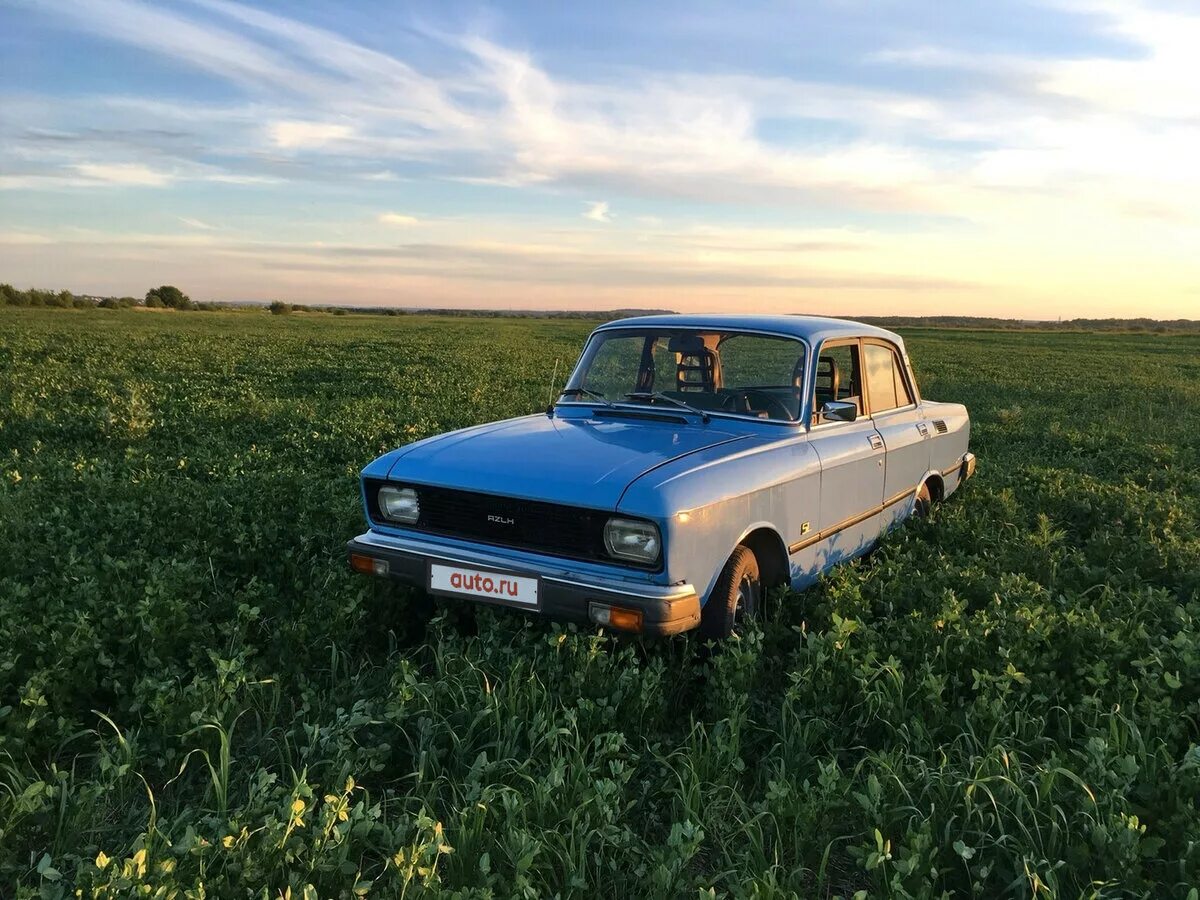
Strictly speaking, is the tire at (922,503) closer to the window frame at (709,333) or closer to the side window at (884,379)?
the side window at (884,379)

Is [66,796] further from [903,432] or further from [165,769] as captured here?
[903,432]

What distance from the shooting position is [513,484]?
354cm

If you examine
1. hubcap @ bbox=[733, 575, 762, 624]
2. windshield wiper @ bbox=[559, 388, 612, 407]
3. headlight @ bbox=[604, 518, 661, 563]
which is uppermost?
windshield wiper @ bbox=[559, 388, 612, 407]

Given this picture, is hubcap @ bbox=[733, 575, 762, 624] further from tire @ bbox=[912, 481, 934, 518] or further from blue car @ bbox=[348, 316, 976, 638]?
tire @ bbox=[912, 481, 934, 518]

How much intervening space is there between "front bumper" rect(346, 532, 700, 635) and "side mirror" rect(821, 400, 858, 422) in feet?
5.39

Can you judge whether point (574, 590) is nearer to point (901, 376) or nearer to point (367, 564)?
point (367, 564)

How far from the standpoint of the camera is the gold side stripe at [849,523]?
13.7ft

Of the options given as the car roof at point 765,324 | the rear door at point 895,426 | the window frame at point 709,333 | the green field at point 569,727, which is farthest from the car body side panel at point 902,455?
the window frame at point 709,333

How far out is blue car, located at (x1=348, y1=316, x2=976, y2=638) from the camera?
10.9 ft

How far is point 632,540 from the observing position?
334cm

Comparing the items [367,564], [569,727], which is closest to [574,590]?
[569,727]

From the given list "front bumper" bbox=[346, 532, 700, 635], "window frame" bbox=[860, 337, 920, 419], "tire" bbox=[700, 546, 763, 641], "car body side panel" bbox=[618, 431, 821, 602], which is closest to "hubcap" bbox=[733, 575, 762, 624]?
"tire" bbox=[700, 546, 763, 641]

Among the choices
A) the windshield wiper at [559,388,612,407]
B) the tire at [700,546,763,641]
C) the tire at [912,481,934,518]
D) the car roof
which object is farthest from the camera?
the tire at [912,481,934,518]

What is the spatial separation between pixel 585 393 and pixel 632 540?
178cm
